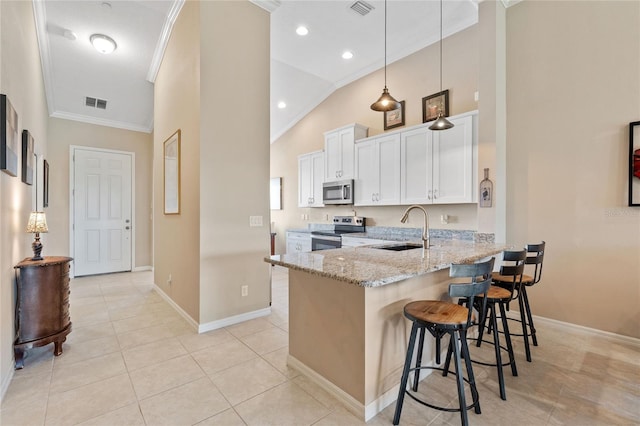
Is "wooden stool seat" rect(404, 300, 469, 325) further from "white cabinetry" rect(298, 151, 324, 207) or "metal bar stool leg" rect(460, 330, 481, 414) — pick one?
"white cabinetry" rect(298, 151, 324, 207)

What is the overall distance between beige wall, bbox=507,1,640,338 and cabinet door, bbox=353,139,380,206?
180 cm

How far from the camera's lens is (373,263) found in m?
1.95

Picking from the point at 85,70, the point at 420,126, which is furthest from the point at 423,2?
the point at 85,70

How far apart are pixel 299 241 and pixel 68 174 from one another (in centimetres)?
436

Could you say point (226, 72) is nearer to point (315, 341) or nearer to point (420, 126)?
point (420, 126)

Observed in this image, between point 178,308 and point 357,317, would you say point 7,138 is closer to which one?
point 178,308

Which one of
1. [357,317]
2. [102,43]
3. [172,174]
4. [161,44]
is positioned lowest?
[357,317]

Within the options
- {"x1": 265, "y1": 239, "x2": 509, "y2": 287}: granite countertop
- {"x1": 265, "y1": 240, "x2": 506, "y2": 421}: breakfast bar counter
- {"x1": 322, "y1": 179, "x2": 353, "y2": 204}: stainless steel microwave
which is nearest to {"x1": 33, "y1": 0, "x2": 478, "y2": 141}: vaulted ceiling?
{"x1": 322, "y1": 179, "x2": 353, "y2": 204}: stainless steel microwave

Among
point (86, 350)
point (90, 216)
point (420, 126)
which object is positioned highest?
point (420, 126)

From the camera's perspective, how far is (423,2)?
3631 mm

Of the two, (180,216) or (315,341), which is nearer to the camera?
(315,341)

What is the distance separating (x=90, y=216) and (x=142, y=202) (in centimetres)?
90

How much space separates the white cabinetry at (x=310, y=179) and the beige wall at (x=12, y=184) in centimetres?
401

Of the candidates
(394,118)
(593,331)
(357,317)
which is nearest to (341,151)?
(394,118)
